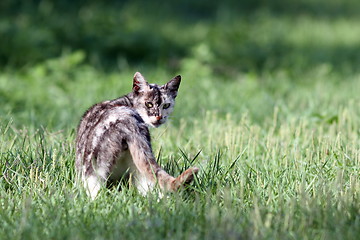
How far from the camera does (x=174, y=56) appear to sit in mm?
12617

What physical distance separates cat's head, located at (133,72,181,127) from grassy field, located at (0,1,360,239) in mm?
241

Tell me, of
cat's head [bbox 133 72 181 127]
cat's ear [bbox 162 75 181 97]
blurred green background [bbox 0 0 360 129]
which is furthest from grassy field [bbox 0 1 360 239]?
cat's ear [bbox 162 75 181 97]

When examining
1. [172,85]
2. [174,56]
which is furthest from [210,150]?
[174,56]

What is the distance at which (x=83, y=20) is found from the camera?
1330 cm

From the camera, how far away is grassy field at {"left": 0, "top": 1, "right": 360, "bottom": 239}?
4.09m

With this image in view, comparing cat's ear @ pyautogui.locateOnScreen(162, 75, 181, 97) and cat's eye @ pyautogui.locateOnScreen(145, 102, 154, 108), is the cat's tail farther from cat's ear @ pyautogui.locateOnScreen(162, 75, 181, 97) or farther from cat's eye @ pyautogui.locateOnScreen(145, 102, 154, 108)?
cat's ear @ pyautogui.locateOnScreen(162, 75, 181, 97)

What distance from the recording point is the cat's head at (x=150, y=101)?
5.30 meters

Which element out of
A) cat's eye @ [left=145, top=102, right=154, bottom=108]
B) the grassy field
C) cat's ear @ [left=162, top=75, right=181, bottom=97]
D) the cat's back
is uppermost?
cat's ear @ [left=162, top=75, right=181, bottom=97]

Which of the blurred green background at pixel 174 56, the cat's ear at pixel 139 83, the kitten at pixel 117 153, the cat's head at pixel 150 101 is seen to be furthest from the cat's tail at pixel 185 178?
the blurred green background at pixel 174 56

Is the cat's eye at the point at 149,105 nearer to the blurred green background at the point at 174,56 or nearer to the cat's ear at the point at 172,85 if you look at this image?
the cat's ear at the point at 172,85

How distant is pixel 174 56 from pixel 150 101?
7.40m

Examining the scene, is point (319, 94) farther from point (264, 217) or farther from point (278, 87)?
point (264, 217)

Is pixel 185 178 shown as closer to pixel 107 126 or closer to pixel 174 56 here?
pixel 107 126

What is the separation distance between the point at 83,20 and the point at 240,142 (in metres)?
7.66
